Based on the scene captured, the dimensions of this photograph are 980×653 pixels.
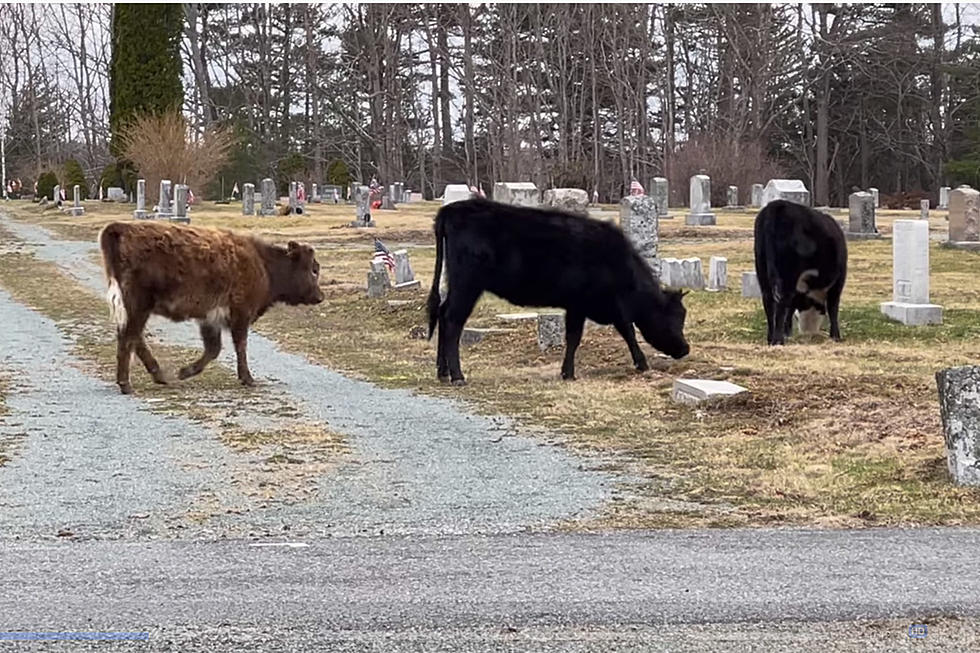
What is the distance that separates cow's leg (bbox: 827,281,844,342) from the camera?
1582 cm

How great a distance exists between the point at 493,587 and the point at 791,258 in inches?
409

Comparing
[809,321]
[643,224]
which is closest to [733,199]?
[643,224]

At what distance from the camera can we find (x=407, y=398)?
41.0 feet

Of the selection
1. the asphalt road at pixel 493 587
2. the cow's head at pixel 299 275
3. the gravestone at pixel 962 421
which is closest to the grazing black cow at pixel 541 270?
the cow's head at pixel 299 275

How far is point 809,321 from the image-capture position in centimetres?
1630

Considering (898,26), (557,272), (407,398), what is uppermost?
(898,26)

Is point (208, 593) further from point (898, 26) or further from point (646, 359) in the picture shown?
point (898, 26)

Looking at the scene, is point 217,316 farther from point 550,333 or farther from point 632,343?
point 632,343

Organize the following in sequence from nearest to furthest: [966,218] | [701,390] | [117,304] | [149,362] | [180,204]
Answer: [701,390]
[117,304]
[149,362]
[966,218]
[180,204]

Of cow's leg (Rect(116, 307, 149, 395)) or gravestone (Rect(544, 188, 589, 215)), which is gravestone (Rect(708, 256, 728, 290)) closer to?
gravestone (Rect(544, 188, 589, 215))

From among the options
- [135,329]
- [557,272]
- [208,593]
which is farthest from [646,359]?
[208,593]

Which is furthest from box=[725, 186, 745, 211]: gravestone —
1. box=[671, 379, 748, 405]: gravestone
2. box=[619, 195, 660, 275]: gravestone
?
box=[671, 379, 748, 405]: gravestone

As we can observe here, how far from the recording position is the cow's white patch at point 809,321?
53.3 feet

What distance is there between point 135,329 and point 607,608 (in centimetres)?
839
